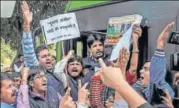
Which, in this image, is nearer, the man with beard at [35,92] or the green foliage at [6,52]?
the man with beard at [35,92]

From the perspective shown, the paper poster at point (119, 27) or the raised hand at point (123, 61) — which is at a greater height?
the paper poster at point (119, 27)

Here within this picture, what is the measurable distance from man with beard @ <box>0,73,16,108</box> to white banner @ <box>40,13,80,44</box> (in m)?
2.01

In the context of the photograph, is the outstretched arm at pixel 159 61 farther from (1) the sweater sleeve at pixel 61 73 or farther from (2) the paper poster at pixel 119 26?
(2) the paper poster at pixel 119 26

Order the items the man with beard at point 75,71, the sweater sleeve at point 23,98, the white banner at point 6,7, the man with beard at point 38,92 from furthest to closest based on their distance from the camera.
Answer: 1. the white banner at point 6,7
2. the man with beard at point 75,71
3. the man with beard at point 38,92
4. the sweater sleeve at point 23,98

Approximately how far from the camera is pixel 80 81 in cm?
566

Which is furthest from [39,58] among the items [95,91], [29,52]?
[95,91]

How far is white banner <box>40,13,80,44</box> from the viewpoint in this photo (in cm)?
694

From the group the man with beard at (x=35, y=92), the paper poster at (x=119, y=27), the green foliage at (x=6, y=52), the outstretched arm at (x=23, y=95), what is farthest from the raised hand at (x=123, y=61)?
the green foliage at (x=6, y=52)

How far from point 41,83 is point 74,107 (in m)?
1.29

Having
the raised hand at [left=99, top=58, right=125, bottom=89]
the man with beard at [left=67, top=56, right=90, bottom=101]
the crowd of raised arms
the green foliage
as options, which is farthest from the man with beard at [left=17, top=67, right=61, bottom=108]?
the green foliage

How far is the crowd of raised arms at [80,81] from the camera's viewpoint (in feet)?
16.3

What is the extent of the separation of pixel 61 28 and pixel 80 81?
1483 millimetres

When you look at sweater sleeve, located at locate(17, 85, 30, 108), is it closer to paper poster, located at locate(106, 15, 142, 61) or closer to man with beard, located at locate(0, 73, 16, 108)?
man with beard, located at locate(0, 73, 16, 108)

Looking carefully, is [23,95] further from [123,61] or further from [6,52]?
[6,52]
